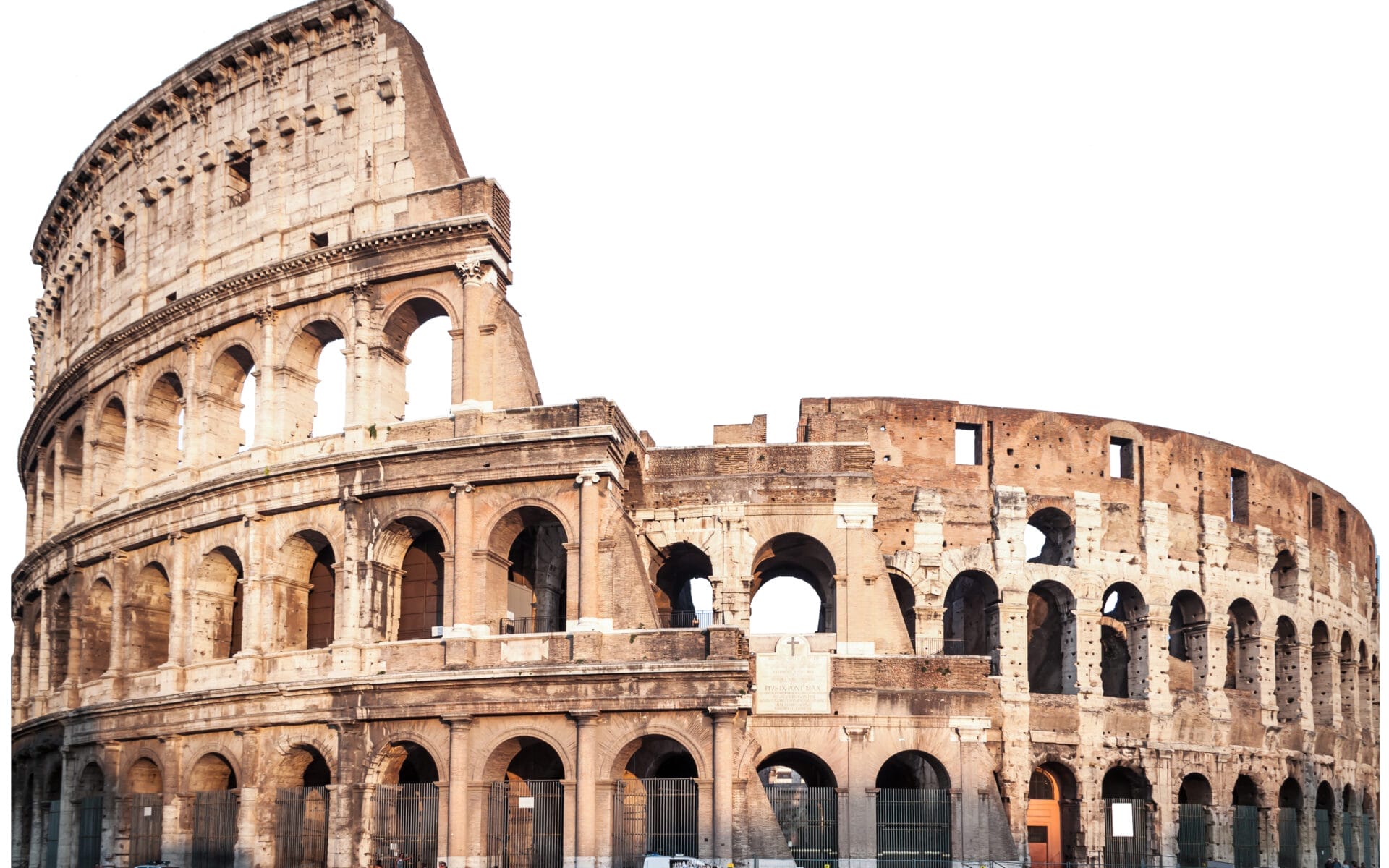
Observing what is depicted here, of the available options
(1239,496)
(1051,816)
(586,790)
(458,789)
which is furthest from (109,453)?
(1239,496)

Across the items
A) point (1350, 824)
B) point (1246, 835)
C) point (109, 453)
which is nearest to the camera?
point (1246, 835)

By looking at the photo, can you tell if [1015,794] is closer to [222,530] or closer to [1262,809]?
[1262,809]

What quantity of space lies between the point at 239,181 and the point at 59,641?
10.4m

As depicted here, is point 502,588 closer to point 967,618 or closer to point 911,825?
point 911,825

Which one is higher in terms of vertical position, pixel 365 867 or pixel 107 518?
pixel 107 518

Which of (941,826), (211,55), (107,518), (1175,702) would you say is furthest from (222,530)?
(1175,702)

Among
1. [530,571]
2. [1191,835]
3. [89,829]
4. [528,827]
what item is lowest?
[1191,835]

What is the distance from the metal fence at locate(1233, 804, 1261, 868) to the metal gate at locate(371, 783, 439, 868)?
53.2 feet

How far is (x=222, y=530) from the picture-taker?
26.7 meters

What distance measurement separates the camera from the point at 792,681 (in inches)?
1005

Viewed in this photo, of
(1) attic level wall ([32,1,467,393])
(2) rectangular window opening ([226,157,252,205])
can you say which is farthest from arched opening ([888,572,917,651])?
(2) rectangular window opening ([226,157,252,205])

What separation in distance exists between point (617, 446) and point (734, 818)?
6.14 meters

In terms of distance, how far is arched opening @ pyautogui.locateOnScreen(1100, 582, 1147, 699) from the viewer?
Result: 1180 inches

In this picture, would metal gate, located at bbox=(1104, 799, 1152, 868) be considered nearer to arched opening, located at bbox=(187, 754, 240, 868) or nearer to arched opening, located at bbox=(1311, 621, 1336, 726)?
arched opening, located at bbox=(1311, 621, 1336, 726)
